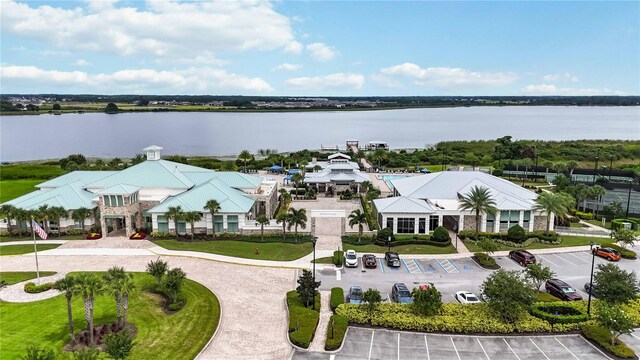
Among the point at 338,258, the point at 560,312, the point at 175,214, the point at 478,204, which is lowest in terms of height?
the point at 560,312

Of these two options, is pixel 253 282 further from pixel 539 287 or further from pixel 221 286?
pixel 539 287

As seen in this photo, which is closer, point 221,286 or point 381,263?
point 221,286

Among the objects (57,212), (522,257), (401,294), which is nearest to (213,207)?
(57,212)

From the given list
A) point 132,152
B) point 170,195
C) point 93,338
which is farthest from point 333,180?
point 132,152

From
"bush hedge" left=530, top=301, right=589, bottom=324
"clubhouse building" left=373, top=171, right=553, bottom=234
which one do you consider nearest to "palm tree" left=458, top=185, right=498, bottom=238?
"clubhouse building" left=373, top=171, right=553, bottom=234

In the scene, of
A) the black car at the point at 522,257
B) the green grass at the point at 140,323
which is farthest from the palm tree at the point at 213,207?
the black car at the point at 522,257

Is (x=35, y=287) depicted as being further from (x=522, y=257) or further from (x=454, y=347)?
(x=522, y=257)

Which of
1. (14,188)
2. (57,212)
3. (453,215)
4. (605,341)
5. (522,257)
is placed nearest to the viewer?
(605,341)

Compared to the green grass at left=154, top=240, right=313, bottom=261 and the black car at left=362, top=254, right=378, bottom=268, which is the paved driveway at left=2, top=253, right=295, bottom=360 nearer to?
the green grass at left=154, top=240, right=313, bottom=261
